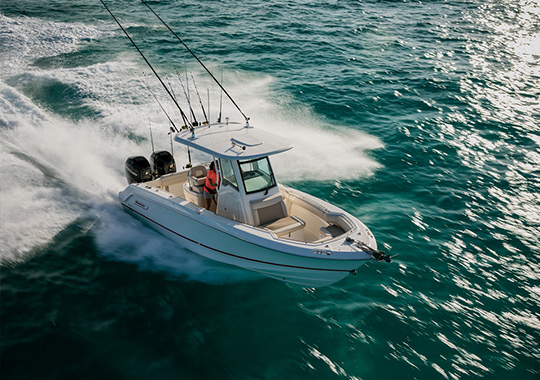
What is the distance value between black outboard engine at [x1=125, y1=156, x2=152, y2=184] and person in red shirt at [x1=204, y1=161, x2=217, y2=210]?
1903 mm

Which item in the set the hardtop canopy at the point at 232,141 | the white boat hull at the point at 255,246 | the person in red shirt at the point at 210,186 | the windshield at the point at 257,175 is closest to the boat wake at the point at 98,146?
the white boat hull at the point at 255,246

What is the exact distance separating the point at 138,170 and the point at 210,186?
218 centimetres

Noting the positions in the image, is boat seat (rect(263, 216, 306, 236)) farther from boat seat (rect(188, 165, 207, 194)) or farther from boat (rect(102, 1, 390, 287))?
boat seat (rect(188, 165, 207, 194))

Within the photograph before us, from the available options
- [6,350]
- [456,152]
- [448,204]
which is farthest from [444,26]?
[6,350]

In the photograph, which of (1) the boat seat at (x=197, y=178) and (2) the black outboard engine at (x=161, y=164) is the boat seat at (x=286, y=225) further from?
(2) the black outboard engine at (x=161, y=164)

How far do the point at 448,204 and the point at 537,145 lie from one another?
5044 millimetres

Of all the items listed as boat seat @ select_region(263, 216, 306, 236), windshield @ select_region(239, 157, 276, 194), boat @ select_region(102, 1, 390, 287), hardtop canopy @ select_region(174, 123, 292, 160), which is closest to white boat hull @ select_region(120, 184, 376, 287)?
boat @ select_region(102, 1, 390, 287)

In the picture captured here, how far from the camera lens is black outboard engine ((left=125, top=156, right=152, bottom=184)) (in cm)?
1023

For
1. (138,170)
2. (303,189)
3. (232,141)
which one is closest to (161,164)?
(138,170)

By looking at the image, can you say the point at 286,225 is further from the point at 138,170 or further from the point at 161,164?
the point at 138,170

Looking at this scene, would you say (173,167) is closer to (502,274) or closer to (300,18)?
(502,274)

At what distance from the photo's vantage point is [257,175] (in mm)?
8734

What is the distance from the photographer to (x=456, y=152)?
13.6 m

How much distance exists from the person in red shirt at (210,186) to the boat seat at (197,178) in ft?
0.91
